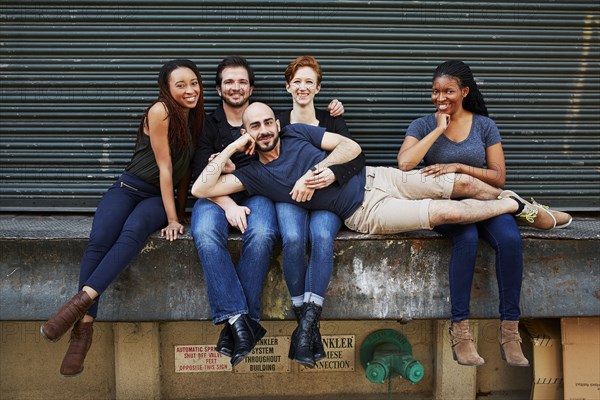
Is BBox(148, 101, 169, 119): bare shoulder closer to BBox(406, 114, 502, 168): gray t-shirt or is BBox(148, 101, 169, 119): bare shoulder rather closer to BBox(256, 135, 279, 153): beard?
BBox(256, 135, 279, 153): beard

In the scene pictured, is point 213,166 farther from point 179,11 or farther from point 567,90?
point 567,90

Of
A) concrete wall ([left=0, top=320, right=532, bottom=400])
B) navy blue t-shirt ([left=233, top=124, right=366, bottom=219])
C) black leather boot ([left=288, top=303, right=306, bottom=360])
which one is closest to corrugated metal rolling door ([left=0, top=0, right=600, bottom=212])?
navy blue t-shirt ([left=233, top=124, right=366, bottom=219])

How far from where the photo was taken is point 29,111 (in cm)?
471

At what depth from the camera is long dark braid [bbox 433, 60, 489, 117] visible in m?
4.12

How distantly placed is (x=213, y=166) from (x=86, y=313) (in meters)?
1.14

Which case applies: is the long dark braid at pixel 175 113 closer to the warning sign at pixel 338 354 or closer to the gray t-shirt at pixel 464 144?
the gray t-shirt at pixel 464 144

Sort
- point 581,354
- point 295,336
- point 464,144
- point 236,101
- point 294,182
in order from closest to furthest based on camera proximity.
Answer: point 295,336
point 294,182
point 464,144
point 236,101
point 581,354

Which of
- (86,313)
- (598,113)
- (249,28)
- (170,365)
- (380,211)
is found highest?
(249,28)

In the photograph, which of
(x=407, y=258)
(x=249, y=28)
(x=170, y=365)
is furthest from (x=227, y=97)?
(x=170, y=365)

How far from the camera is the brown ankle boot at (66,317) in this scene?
3.43 m

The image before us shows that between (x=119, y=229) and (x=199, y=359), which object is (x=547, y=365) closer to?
(x=199, y=359)

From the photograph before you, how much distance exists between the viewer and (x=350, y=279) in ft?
13.4

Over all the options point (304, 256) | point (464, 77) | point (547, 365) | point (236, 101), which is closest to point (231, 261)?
point (304, 256)

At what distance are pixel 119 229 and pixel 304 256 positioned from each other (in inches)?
44.9
